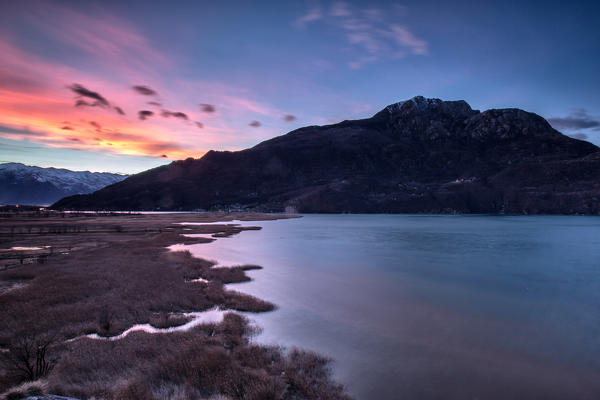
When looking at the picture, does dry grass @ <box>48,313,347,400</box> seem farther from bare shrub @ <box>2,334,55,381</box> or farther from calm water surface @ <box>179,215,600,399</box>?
calm water surface @ <box>179,215,600,399</box>

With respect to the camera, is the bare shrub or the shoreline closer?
the bare shrub

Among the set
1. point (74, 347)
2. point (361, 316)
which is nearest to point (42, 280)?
point (74, 347)

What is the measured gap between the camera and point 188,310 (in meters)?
17.9

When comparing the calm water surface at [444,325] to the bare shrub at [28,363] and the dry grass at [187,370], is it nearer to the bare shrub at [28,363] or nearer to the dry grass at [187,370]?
the dry grass at [187,370]

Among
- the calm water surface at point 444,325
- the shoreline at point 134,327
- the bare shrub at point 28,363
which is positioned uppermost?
the bare shrub at point 28,363

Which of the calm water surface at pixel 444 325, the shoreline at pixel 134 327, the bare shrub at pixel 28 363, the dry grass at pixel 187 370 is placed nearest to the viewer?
the dry grass at pixel 187 370

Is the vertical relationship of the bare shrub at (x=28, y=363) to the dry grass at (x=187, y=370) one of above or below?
above

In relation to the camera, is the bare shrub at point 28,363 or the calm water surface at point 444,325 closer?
the bare shrub at point 28,363

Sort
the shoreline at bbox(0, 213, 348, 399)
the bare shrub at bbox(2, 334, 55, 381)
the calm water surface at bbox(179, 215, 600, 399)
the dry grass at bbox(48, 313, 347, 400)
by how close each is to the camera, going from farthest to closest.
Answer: the calm water surface at bbox(179, 215, 600, 399), the shoreline at bbox(0, 213, 348, 399), the bare shrub at bbox(2, 334, 55, 381), the dry grass at bbox(48, 313, 347, 400)

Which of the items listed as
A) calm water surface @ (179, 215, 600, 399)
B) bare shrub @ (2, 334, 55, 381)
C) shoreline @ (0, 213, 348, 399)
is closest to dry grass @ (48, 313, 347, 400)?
shoreline @ (0, 213, 348, 399)

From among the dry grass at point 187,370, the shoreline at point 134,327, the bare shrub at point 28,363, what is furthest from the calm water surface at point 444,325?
the bare shrub at point 28,363

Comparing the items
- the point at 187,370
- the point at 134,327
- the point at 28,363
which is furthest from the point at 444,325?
the point at 28,363

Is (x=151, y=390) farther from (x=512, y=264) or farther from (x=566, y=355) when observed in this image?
(x=512, y=264)

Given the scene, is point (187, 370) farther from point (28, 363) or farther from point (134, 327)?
point (134, 327)
